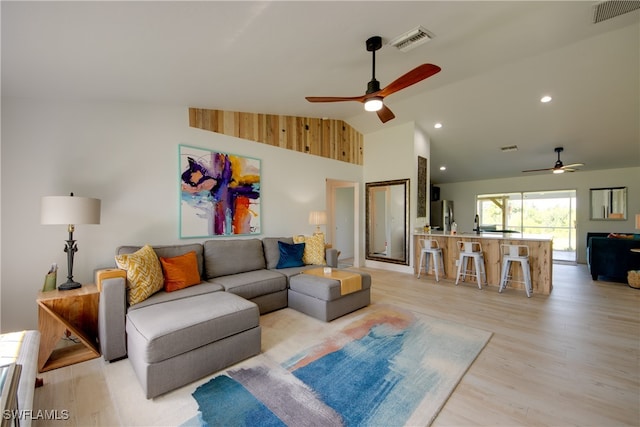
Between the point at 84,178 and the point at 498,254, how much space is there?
612 centimetres

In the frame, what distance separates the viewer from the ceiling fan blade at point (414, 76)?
2234 millimetres

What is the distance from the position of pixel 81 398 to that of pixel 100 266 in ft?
4.88

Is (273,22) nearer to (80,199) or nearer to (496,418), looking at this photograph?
(80,199)

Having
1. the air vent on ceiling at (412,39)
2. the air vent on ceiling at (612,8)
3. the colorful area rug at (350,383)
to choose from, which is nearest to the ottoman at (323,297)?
the colorful area rug at (350,383)

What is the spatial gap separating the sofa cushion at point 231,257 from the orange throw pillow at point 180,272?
0.30 metres

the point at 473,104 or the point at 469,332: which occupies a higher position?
the point at 473,104

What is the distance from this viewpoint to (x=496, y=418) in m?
1.68

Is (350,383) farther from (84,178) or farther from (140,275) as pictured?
(84,178)

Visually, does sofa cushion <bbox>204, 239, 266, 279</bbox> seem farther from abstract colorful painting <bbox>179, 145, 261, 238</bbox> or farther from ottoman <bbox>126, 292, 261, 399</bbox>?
ottoman <bbox>126, 292, 261, 399</bbox>

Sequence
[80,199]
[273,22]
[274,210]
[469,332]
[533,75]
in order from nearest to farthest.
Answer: [273,22]
[80,199]
[469,332]
[533,75]
[274,210]

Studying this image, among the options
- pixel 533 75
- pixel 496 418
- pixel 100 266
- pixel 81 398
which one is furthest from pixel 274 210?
pixel 533 75

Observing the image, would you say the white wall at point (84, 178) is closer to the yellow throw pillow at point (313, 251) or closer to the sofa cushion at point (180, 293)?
the sofa cushion at point (180, 293)

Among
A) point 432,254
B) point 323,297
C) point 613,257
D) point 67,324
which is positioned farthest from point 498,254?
point 67,324

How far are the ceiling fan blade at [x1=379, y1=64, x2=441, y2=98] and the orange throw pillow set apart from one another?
9.12 ft
